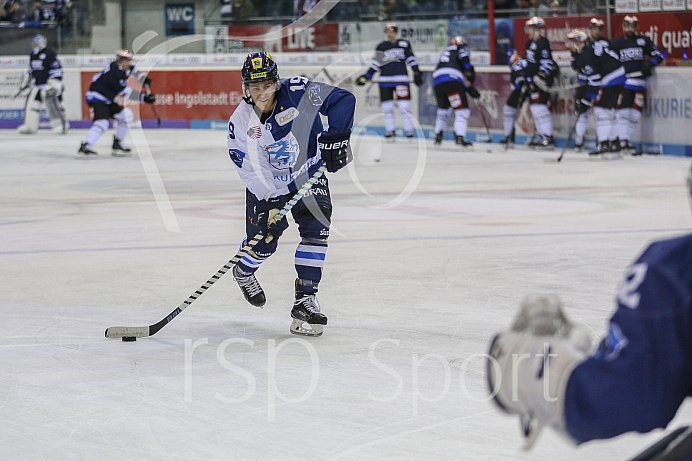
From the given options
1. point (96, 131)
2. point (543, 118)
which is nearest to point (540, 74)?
point (543, 118)

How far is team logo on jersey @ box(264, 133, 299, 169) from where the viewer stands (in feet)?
14.6

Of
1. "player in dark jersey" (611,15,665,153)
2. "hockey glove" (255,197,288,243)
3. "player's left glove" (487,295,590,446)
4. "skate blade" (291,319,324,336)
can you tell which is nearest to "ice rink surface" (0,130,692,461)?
"skate blade" (291,319,324,336)

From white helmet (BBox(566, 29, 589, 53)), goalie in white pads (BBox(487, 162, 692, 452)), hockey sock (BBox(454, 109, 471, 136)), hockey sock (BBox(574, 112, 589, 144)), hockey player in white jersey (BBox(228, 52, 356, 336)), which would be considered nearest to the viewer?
goalie in white pads (BBox(487, 162, 692, 452))

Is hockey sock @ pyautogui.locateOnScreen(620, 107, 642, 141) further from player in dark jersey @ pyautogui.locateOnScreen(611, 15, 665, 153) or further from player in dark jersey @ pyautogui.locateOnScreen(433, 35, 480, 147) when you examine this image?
player in dark jersey @ pyautogui.locateOnScreen(433, 35, 480, 147)

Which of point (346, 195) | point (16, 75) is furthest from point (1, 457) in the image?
point (16, 75)

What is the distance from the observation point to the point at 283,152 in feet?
14.7

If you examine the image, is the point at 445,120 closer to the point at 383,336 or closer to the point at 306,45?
the point at 306,45

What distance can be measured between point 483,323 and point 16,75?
15600 mm

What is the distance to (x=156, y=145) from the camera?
50.8ft

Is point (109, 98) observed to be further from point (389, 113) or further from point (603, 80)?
point (603, 80)

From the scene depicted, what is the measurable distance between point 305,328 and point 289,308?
1.99 ft

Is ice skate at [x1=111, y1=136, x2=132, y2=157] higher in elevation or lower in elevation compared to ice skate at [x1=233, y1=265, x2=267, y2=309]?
higher

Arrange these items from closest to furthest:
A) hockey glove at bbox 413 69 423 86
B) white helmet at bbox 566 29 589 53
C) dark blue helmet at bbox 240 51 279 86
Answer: dark blue helmet at bbox 240 51 279 86
white helmet at bbox 566 29 589 53
hockey glove at bbox 413 69 423 86

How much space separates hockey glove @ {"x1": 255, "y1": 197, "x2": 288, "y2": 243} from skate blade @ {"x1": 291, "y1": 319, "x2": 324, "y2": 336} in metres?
0.39
